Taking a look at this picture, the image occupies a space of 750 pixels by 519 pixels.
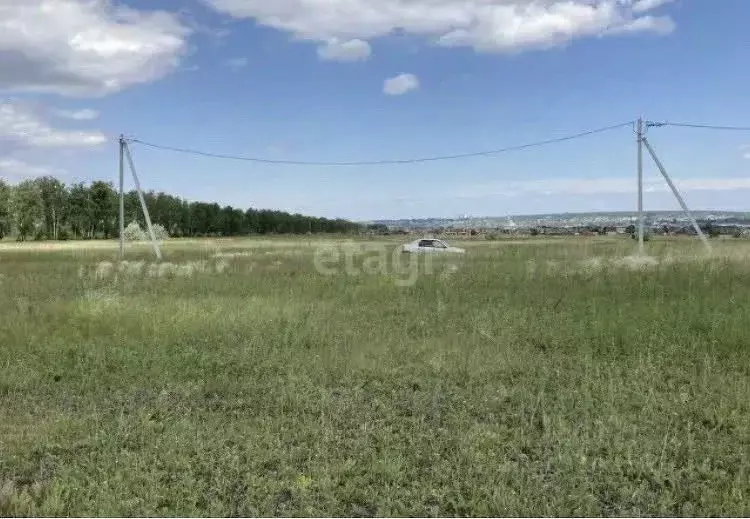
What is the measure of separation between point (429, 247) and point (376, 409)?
2806 centimetres

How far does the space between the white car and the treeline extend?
118 ft

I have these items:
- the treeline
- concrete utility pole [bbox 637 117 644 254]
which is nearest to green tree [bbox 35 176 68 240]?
the treeline

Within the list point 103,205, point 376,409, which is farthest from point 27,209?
point 376,409

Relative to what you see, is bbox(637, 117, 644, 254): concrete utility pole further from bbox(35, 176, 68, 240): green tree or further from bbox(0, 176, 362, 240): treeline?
bbox(35, 176, 68, 240): green tree

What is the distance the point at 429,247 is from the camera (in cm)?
3300

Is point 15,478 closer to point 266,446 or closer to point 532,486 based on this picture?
point 266,446

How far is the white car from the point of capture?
32.2 metres

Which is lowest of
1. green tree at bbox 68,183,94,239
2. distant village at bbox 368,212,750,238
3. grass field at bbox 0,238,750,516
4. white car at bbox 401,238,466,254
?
grass field at bbox 0,238,750,516

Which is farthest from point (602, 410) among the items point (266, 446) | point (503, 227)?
point (503, 227)

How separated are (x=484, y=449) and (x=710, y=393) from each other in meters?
2.59

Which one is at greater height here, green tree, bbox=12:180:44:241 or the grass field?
green tree, bbox=12:180:44:241

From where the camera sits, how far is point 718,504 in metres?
3.37

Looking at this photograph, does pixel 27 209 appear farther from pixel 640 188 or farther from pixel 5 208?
pixel 640 188

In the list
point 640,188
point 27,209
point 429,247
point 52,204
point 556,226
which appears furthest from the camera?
point 52,204
